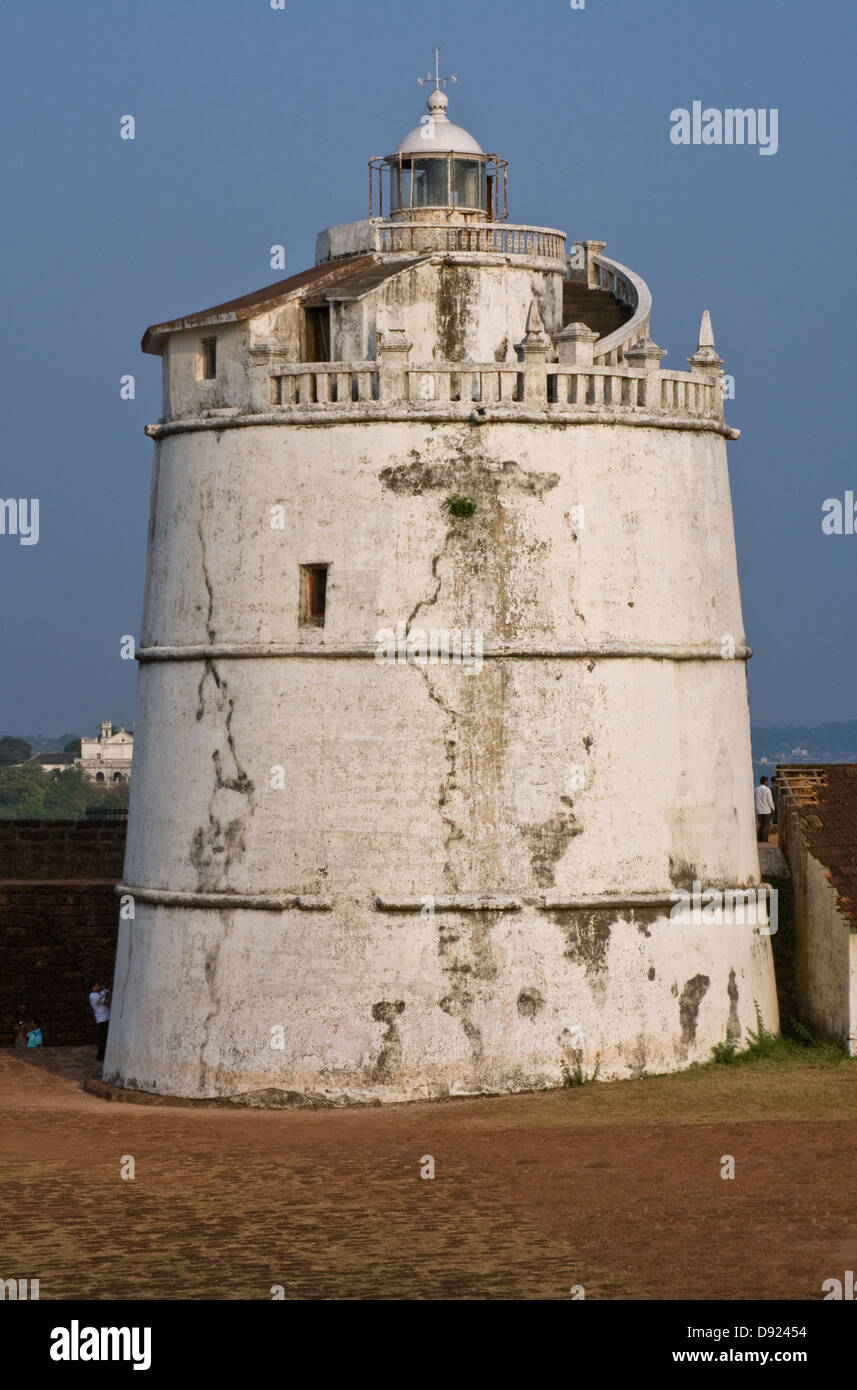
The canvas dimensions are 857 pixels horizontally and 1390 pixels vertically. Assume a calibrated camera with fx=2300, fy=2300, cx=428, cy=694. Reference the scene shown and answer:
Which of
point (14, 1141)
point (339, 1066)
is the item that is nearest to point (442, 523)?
point (339, 1066)

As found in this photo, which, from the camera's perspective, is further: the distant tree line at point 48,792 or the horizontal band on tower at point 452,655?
the distant tree line at point 48,792

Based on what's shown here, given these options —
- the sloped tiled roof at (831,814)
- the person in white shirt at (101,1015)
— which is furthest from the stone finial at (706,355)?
the person in white shirt at (101,1015)

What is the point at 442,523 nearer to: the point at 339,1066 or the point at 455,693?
the point at 455,693

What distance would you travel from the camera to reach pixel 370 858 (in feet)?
71.2

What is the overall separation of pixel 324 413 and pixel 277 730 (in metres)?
3.09

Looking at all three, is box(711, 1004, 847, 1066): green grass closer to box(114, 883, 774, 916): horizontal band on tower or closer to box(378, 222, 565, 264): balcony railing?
box(114, 883, 774, 916): horizontal band on tower

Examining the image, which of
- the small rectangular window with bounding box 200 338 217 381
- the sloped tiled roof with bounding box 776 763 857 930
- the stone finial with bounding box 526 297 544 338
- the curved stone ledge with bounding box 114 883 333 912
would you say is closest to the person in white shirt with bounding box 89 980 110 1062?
the curved stone ledge with bounding box 114 883 333 912

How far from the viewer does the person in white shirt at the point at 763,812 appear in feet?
90.1

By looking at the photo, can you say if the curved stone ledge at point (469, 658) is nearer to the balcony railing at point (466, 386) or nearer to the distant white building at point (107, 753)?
the balcony railing at point (466, 386)

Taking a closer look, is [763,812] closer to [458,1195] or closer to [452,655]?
[452,655]

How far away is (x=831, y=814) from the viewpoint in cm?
2434

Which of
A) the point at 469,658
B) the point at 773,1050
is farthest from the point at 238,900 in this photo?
the point at 773,1050

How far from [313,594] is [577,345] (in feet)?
11.7

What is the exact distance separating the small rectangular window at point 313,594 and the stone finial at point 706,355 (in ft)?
15.1
